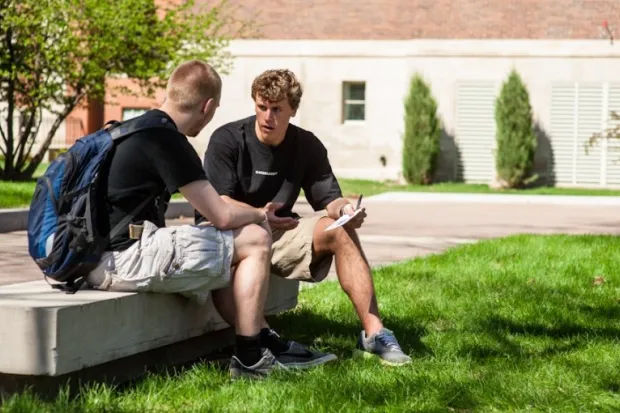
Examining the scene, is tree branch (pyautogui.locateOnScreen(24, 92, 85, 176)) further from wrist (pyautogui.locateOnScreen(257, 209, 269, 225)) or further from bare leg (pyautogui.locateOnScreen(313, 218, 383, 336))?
wrist (pyautogui.locateOnScreen(257, 209, 269, 225))

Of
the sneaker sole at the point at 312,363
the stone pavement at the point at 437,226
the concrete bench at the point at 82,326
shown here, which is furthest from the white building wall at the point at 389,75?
the concrete bench at the point at 82,326

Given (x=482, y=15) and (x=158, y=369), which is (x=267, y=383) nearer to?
(x=158, y=369)

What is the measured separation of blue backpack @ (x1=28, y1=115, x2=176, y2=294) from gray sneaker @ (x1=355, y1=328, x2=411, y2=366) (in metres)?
1.44

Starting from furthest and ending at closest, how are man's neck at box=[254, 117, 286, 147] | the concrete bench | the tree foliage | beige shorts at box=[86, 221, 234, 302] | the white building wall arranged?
the white building wall, the tree foliage, man's neck at box=[254, 117, 286, 147], beige shorts at box=[86, 221, 234, 302], the concrete bench

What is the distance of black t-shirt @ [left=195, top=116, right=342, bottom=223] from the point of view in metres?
5.98

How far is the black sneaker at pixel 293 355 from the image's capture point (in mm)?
5445

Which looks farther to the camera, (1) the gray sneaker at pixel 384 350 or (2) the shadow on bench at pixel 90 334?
(1) the gray sneaker at pixel 384 350

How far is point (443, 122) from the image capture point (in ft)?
98.2

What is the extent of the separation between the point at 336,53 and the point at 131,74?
11.1m

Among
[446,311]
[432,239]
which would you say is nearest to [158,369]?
[446,311]

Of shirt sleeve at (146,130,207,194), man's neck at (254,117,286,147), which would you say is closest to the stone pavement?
man's neck at (254,117,286,147)

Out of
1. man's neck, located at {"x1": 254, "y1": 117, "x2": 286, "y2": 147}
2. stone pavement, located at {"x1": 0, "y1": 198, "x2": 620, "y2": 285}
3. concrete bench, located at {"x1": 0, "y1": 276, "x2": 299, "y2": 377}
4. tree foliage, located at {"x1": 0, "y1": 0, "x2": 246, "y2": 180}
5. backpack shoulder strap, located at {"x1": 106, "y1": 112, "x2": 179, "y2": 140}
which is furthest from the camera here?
tree foliage, located at {"x1": 0, "y1": 0, "x2": 246, "y2": 180}

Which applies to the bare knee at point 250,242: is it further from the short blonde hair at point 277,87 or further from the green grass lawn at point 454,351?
the short blonde hair at point 277,87

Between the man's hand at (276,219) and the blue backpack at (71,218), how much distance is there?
910 millimetres
